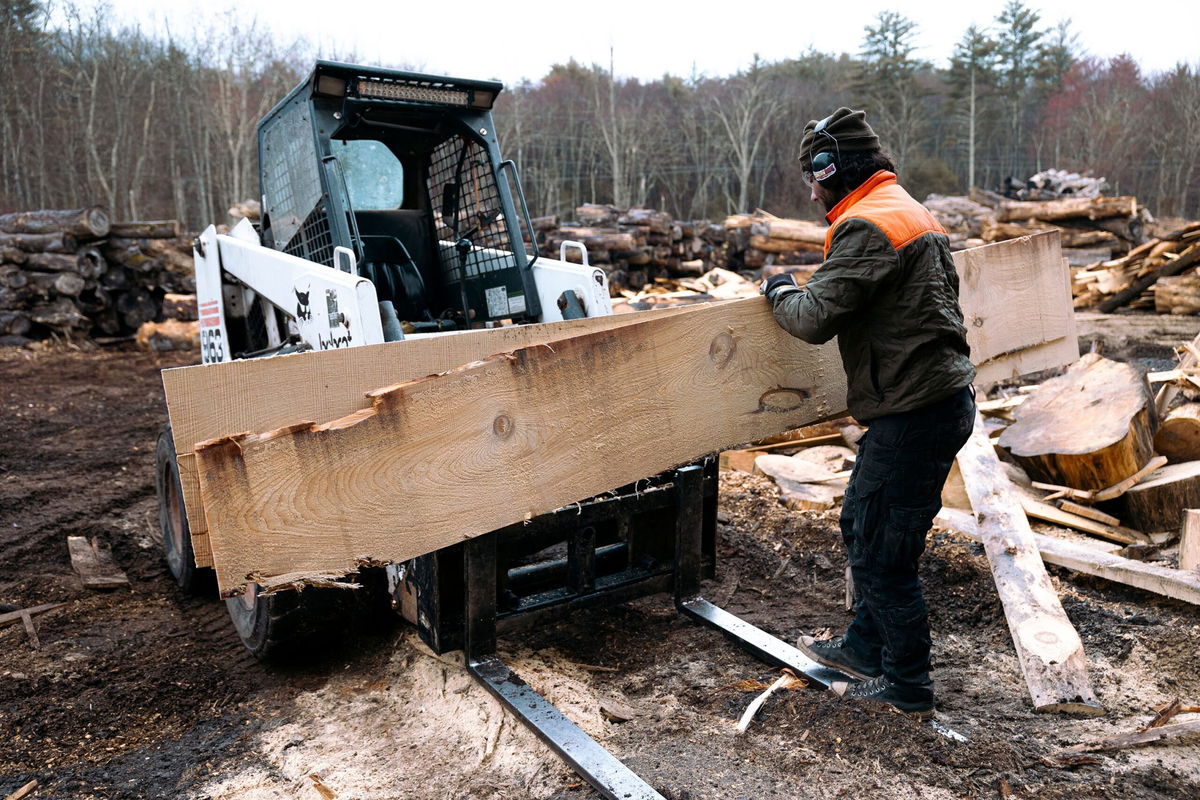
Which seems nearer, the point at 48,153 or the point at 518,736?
the point at 518,736

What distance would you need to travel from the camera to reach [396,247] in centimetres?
532

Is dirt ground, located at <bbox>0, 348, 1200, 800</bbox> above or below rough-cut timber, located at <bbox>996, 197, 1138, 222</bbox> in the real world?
below

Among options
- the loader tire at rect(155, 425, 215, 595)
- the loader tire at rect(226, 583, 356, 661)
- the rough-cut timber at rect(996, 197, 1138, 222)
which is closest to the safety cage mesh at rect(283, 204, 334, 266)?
the loader tire at rect(155, 425, 215, 595)

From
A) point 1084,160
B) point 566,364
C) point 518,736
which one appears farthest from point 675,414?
point 1084,160

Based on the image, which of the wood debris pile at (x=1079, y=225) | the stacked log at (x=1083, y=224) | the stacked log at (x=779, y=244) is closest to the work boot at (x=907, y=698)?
the stacked log at (x=779, y=244)

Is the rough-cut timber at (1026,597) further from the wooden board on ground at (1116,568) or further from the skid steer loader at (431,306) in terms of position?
the skid steer loader at (431,306)

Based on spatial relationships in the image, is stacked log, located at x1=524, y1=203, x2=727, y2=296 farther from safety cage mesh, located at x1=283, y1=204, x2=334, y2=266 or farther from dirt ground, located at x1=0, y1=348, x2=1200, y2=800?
dirt ground, located at x1=0, y1=348, x2=1200, y2=800

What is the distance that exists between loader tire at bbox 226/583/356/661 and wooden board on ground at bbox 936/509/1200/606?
3.12 metres

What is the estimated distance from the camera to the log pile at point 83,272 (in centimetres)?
1375

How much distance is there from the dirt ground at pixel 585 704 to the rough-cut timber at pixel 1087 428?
938 mm

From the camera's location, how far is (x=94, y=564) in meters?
5.23

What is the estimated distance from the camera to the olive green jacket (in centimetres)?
286

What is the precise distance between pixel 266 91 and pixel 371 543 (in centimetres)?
3582

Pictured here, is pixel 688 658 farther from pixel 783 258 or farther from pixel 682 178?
pixel 682 178
